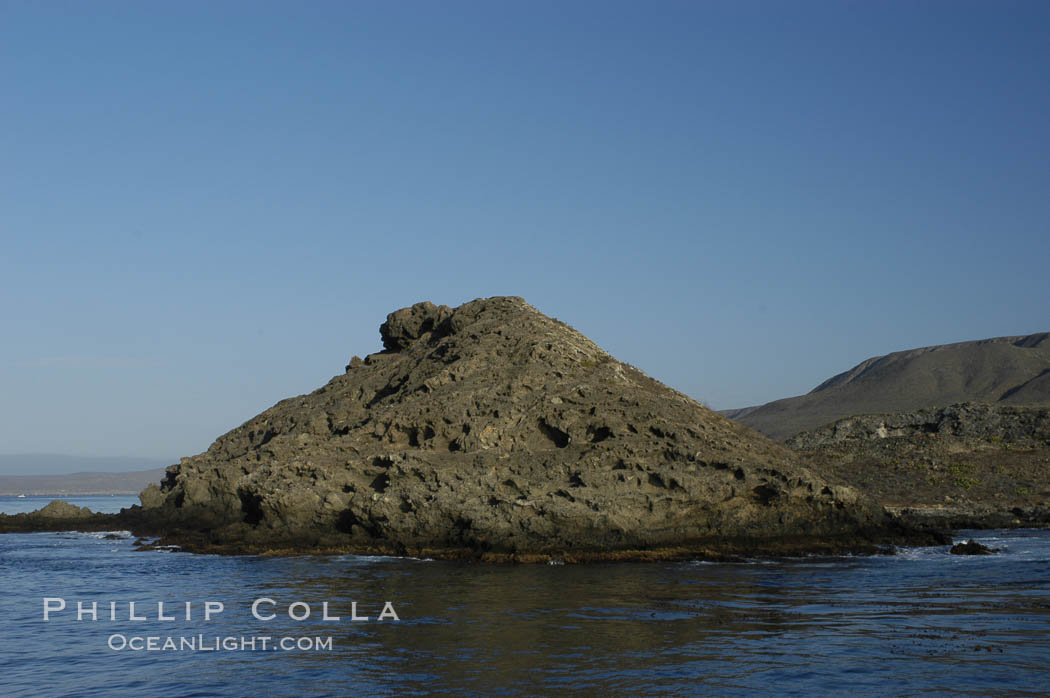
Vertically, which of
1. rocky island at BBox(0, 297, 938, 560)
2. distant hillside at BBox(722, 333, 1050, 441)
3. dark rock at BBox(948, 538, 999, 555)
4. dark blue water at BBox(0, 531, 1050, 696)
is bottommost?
dark rock at BBox(948, 538, 999, 555)

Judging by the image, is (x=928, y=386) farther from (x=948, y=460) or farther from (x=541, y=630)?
(x=541, y=630)

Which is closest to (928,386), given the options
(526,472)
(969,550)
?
(969,550)

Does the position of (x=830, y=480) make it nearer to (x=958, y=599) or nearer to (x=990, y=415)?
(x=958, y=599)

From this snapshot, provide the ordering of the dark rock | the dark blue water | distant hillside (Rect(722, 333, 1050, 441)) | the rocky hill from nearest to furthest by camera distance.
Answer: the dark blue water < the dark rock < the rocky hill < distant hillside (Rect(722, 333, 1050, 441))

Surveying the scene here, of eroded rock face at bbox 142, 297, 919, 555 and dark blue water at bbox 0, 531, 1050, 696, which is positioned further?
eroded rock face at bbox 142, 297, 919, 555

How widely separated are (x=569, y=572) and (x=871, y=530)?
50.3ft

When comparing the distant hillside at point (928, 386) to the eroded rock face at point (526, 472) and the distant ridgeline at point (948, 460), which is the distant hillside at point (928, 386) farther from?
the eroded rock face at point (526, 472)

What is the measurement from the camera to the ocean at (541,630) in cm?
1559

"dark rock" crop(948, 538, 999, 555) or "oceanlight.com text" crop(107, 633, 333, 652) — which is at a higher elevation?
"oceanlight.com text" crop(107, 633, 333, 652)

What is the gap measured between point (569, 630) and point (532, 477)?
1778cm

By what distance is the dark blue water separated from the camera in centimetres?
1557

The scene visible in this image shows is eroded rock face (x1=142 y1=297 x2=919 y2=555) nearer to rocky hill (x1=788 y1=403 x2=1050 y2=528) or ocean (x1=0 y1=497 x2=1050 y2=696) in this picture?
ocean (x1=0 y1=497 x2=1050 y2=696)

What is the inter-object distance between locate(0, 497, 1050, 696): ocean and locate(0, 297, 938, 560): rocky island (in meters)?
3.40

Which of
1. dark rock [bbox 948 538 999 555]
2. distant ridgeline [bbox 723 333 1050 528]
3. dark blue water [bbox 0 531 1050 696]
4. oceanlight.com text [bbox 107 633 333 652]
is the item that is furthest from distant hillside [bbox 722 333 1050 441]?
oceanlight.com text [bbox 107 633 333 652]
